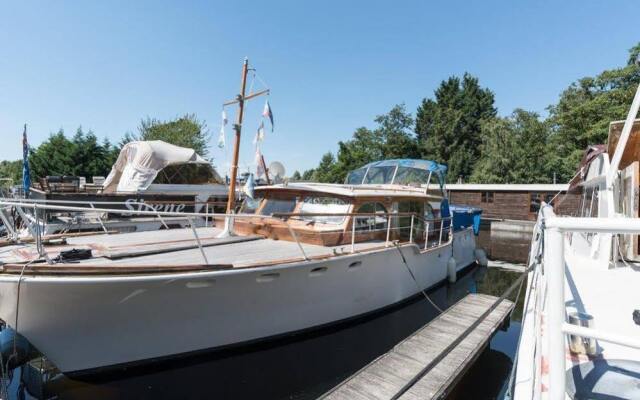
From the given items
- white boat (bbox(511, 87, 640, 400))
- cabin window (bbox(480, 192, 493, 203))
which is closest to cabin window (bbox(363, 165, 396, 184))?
white boat (bbox(511, 87, 640, 400))

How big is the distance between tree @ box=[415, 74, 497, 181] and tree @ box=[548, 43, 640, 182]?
458 inches

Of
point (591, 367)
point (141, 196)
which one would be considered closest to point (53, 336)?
point (591, 367)

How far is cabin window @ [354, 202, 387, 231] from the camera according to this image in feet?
24.6

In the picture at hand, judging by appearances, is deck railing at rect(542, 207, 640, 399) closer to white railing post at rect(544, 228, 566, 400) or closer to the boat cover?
white railing post at rect(544, 228, 566, 400)

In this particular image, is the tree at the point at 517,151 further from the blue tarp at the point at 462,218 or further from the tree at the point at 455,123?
the blue tarp at the point at 462,218

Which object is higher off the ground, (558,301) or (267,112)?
(267,112)

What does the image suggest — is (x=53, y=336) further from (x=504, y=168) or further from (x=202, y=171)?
(x=504, y=168)

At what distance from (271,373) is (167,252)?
2658 millimetres

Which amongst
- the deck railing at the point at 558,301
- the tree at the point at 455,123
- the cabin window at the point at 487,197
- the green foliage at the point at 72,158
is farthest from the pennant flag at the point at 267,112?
the tree at the point at 455,123

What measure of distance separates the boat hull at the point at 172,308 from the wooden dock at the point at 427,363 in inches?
63.1

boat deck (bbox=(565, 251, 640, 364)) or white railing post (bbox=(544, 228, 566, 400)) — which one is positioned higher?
white railing post (bbox=(544, 228, 566, 400))

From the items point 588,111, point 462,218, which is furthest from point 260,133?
point 588,111

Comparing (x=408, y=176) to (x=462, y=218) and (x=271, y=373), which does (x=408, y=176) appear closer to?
(x=462, y=218)

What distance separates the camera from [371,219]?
779cm
